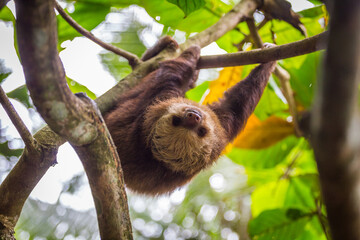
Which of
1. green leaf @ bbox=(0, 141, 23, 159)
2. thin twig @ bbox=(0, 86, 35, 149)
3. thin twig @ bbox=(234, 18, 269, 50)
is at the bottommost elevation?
green leaf @ bbox=(0, 141, 23, 159)

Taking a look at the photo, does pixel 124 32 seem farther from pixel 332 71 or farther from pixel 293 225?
pixel 332 71

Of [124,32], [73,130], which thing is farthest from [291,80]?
[73,130]

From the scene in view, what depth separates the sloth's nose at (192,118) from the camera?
3591 millimetres

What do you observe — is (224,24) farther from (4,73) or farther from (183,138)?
(4,73)

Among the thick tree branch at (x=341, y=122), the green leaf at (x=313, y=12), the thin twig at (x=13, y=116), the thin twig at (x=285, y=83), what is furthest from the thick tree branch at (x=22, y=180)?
the green leaf at (x=313, y=12)

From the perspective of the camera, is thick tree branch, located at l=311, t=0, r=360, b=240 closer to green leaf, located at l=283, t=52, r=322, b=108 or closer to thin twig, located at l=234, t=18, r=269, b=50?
green leaf, located at l=283, t=52, r=322, b=108

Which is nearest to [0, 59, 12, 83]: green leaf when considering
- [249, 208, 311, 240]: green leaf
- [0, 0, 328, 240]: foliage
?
[0, 0, 328, 240]: foliage

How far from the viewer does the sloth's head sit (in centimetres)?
372

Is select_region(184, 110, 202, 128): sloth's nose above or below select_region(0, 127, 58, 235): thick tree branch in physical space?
below

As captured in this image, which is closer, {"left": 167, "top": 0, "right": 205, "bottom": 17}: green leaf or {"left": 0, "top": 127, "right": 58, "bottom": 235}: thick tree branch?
{"left": 0, "top": 127, "right": 58, "bottom": 235}: thick tree branch

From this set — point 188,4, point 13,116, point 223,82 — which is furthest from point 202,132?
point 13,116

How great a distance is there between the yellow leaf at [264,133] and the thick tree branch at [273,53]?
1535 millimetres

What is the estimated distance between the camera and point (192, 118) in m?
3.61

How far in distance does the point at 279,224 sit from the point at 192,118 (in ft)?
4.96
